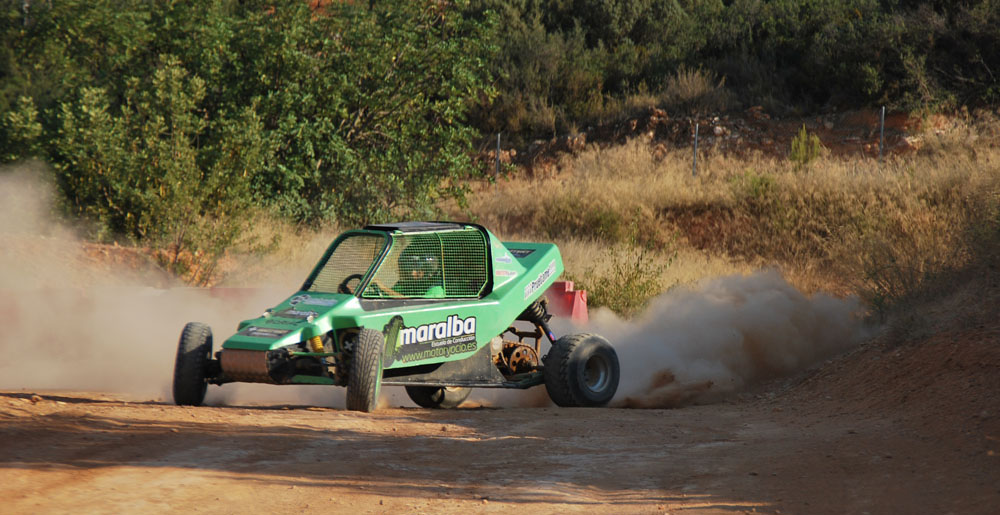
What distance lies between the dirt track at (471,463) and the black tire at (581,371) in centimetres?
96

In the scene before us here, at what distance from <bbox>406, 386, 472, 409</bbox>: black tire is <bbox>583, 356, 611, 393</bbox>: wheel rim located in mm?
1398

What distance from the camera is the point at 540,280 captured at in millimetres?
10328

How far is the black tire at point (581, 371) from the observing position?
32.0 ft

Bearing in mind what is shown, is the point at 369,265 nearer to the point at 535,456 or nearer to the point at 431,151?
the point at 535,456

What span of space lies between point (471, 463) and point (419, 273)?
3250 mm

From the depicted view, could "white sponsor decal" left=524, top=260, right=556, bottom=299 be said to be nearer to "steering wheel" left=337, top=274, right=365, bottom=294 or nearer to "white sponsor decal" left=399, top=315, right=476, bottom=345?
"white sponsor decal" left=399, top=315, right=476, bottom=345

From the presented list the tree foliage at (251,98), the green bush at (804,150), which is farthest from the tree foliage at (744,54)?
the tree foliage at (251,98)

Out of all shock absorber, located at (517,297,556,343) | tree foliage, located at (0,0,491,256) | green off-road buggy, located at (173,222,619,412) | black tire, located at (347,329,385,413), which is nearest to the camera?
black tire, located at (347,329,385,413)

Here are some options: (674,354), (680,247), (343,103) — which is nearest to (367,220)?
(343,103)

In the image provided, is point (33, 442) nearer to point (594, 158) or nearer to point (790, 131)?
point (594, 158)

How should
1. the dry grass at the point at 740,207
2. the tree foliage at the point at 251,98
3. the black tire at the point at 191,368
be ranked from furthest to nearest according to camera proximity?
the dry grass at the point at 740,207
the tree foliage at the point at 251,98
the black tire at the point at 191,368

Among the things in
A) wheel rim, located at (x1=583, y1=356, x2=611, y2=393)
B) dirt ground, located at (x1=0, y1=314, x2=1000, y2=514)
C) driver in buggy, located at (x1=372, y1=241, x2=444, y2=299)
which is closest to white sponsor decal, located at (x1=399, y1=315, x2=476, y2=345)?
driver in buggy, located at (x1=372, y1=241, x2=444, y2=299)

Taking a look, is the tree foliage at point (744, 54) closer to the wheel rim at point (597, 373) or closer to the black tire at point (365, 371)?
the wheel rim at point (597, 373)

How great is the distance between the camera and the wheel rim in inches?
397
